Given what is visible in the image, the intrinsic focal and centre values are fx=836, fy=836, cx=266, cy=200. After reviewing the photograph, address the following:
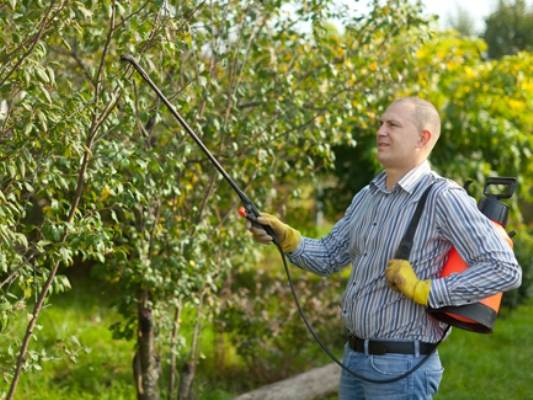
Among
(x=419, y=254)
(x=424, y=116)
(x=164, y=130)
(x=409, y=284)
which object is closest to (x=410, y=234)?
(x=419, y=254)

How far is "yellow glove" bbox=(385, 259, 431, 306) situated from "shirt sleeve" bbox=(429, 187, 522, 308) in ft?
0.09

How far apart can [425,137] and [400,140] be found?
10 cm

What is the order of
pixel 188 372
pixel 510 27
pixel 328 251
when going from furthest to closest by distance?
pixel 510 27 < pixel 188 372 < pixel 328 251

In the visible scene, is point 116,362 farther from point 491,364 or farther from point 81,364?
point 491,364

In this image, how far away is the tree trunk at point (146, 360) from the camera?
501 centimetres

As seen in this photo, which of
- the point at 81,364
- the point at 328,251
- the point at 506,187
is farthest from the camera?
the point at 81,364

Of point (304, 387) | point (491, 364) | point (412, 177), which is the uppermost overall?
point (412, 177)

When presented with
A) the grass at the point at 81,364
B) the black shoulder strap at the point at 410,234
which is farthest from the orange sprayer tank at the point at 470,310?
the grass at the point at 81,364

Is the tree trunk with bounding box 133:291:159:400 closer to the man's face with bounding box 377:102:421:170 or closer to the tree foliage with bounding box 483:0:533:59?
the man's face with bounding box 377:102:421:170

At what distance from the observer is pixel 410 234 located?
2965mm

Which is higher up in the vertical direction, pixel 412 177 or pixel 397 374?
pixel 412 177

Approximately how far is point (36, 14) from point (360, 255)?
162 centimetres

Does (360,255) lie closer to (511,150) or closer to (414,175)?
(414,175)

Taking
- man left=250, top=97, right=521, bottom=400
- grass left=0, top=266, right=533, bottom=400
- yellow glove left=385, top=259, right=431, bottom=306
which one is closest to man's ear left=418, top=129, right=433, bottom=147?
man left=250, top=97, right=521, bottom=400
